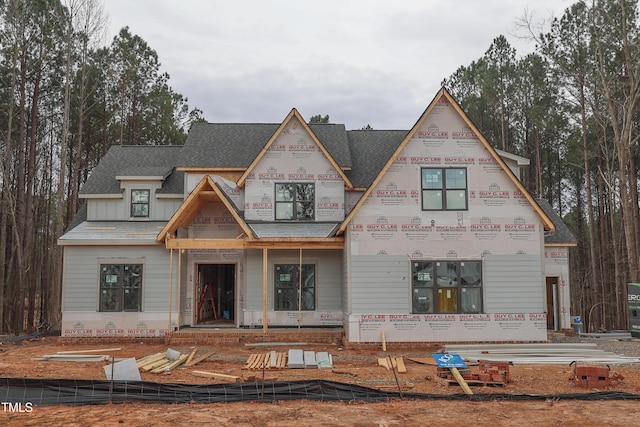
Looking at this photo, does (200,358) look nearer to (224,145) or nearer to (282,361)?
(282,361)

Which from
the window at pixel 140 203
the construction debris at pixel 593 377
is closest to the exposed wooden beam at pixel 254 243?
the window at pixel 140 203

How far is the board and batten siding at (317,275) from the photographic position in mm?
18312

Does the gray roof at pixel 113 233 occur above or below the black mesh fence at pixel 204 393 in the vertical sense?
above

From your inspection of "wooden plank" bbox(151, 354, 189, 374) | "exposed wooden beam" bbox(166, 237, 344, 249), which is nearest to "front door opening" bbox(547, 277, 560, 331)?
"exposed wooden beam" bbox(166, 237, 344, 249)

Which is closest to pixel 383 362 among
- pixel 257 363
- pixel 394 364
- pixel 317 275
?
pixel 394 364

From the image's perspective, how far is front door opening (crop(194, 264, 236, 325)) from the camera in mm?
20078

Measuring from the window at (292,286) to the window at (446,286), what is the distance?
13.1ft

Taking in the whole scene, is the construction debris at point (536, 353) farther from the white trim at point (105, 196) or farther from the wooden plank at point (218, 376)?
the white trim at point (105, 196)

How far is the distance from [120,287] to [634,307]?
60.6 ft

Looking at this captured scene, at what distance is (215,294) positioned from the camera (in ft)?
71.7

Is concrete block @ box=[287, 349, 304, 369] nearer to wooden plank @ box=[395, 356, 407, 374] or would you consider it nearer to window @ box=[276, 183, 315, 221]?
wooden plank @ box=[395, 356, 407, 374]

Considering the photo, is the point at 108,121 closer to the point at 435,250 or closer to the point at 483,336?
the point at 435,250

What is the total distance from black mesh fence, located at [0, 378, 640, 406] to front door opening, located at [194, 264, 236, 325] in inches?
422

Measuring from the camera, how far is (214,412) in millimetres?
8102
